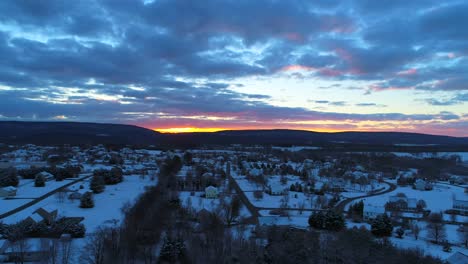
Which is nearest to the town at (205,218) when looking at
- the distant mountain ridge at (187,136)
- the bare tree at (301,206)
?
the bare tree at (301,206)

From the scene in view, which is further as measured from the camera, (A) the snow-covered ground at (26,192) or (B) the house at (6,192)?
(B) the house at (6,192)

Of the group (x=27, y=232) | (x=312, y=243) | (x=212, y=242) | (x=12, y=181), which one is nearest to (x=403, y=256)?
(x=312, y=243)

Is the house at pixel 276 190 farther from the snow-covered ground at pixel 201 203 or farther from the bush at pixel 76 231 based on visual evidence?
the bush at pixel 76 231

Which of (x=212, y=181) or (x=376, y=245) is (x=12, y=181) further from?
(x=376, y=245)

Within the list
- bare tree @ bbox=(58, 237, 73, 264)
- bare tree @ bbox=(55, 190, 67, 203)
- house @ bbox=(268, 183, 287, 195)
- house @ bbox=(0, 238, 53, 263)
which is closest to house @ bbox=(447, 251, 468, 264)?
bare tree @ bbox=(58, 237, 73, 264)

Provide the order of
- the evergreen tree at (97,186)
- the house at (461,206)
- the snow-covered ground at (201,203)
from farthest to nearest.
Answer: the evergreen tree at (97,186) → the house at (461,206) → the snow-covered ground at (201,203)

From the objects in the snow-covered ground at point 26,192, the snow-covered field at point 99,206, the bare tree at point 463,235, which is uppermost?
the bare tree at point 463,235

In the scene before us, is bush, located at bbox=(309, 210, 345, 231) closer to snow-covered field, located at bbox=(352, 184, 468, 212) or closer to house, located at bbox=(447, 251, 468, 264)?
house, located at bbox=(447, 251, 468, 264)

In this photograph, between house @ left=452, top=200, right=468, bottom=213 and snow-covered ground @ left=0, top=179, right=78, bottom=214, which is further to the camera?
house @ left=452, top=200, right=468, bottom=213
